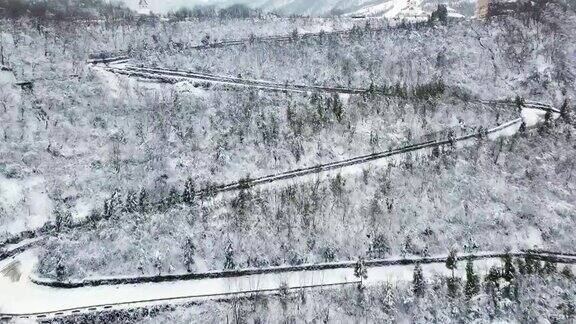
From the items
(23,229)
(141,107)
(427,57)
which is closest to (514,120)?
(427,57)

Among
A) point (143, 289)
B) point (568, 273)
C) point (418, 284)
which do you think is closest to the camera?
point (143, 289)

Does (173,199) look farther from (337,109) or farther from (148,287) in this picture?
(337,109)

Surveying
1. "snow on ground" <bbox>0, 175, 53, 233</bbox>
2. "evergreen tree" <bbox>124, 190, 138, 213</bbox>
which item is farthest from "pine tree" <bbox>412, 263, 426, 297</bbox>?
"snow on ground" <bbox>0, 175, 53, 233</bbox>

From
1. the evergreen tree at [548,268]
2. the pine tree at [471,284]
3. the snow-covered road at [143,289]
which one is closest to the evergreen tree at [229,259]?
the snow-covered road at [143,289]

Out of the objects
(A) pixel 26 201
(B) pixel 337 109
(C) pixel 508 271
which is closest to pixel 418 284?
(C) pixel 508 271

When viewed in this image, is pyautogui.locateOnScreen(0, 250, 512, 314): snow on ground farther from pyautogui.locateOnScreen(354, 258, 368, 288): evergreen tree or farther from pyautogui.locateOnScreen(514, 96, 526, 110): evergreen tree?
pyautogui.locateOnScreen(514, 96, 526, 110): evergreen tree
